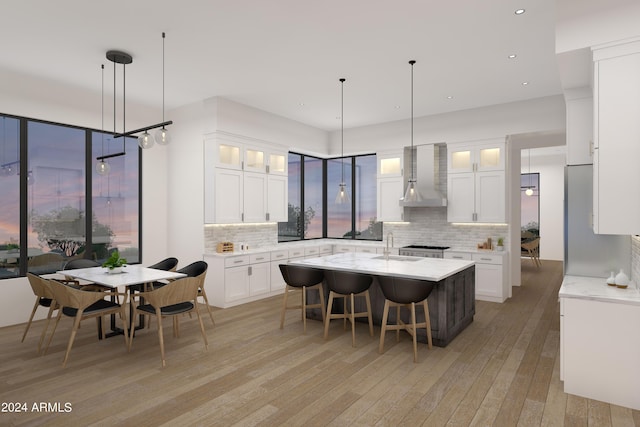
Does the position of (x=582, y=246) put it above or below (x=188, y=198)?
below

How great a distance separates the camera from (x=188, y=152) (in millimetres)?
6707

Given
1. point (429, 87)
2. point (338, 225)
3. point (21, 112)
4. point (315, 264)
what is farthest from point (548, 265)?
point (21, 112)

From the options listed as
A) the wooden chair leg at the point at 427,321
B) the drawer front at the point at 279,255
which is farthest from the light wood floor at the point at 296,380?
the drawer front at the point at 279,255

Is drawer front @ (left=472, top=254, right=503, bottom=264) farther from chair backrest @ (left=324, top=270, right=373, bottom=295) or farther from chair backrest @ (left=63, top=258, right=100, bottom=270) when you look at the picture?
chair backrest @ (left=63, top=258, right=100, bottom=270)

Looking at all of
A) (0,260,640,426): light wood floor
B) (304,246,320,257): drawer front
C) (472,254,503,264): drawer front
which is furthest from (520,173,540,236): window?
(0,260,640,426): light wood floor

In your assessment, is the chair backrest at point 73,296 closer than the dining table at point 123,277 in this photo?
Yes

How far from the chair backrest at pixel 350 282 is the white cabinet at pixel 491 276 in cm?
300

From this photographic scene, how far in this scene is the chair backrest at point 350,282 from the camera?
4.48 metres

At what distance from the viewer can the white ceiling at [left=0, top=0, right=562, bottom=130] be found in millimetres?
3582

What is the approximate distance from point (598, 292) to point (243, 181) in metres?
5.28

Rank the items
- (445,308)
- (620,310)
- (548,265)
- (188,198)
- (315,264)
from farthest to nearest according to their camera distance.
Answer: (548,265) < (188,198) < (315,264) < (445,308) < (620,310)

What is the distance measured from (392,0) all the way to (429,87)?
257cm

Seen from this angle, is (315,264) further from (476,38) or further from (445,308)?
(476,38)

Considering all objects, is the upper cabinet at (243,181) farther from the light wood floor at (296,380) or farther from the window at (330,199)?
the light wood floor at (296,380)
